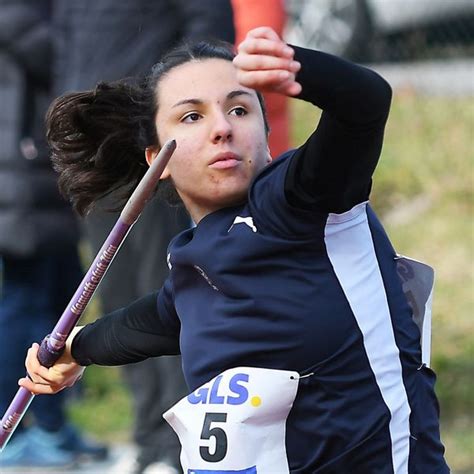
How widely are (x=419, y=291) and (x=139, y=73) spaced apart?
1583 mm

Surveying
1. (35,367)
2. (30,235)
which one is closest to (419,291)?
(35,367)

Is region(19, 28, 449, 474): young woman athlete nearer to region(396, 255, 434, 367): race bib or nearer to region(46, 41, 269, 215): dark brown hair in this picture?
region(396, 255, 434, 367): race bib

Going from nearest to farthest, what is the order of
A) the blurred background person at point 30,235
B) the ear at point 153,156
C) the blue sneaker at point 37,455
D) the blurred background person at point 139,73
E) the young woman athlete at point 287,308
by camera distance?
the young woman athlete at point 287,308 → the ear at point 153,156 → the blurred background person at point 139,73 → the blurred background person at point 30,235 → the blue sneaker at point 37,455

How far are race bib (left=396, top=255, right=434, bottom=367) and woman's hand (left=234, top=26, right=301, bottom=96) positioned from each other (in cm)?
63

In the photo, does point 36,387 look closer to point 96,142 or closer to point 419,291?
point 96,142

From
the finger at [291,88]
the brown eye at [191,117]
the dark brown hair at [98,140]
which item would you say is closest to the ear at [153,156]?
the dark brown hair at [98,140]

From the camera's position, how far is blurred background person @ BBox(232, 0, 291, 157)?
4426mm

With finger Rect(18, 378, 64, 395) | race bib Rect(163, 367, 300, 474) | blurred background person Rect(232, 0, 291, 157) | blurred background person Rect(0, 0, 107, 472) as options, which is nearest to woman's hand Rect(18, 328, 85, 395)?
finger Rect(18, 378, 64, 395)

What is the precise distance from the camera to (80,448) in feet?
17.5

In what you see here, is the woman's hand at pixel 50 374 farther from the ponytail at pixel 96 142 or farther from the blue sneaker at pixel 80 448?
the blue sneaker at pixel 80 448

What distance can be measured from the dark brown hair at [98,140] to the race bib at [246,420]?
57 cm

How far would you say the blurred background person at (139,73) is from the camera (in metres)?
4.38

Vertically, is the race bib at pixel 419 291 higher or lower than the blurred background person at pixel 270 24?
lower

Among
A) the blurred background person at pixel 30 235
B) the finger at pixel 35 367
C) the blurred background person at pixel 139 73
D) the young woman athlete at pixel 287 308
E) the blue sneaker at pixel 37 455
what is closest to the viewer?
the young woman athlete at pixel 287 308
